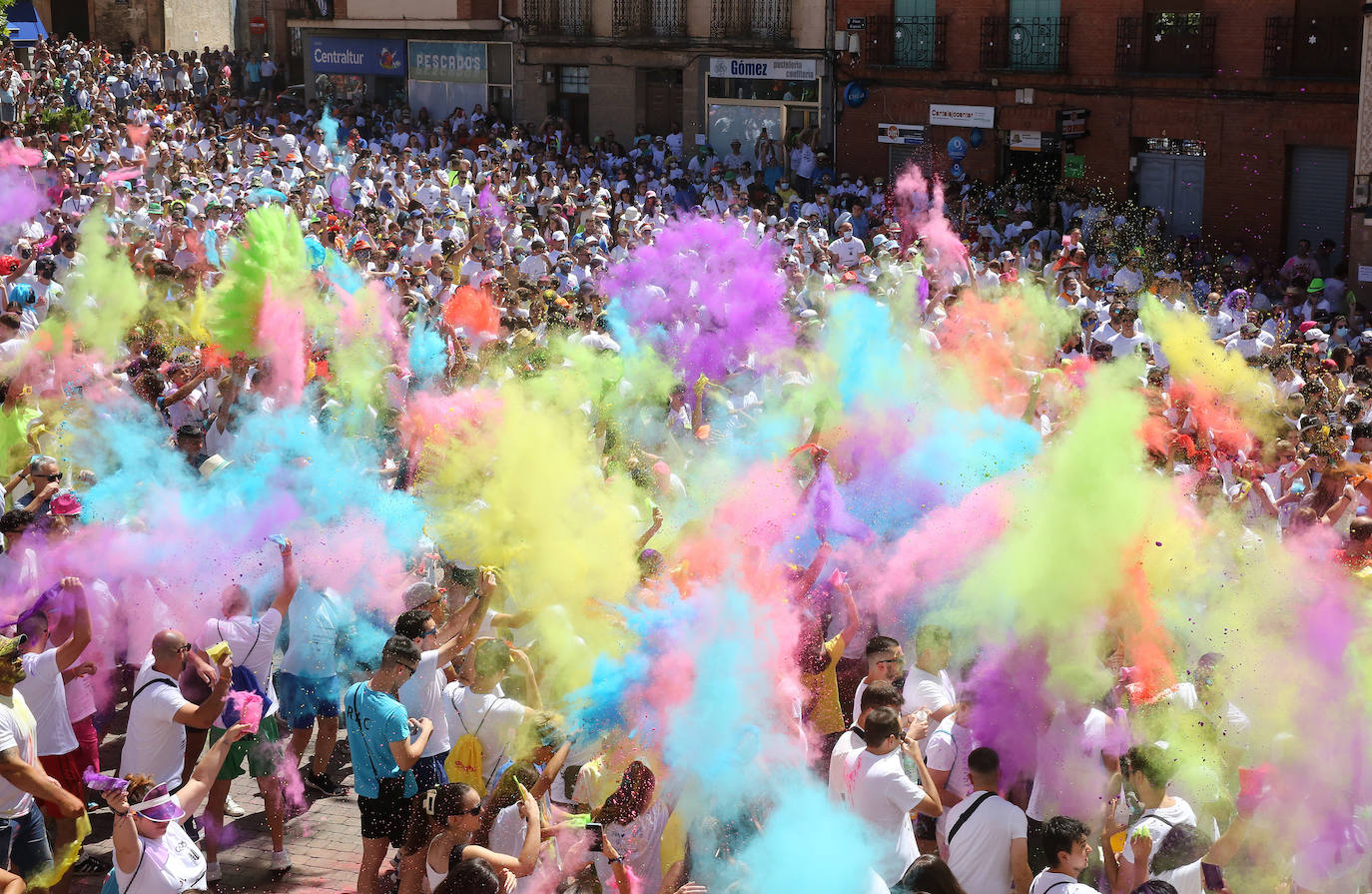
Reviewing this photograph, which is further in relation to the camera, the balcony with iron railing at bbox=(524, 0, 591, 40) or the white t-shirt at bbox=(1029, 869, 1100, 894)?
the balcony with iron railing at bbox=(524, 0, 591, 40)

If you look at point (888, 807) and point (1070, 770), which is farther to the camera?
point (1070, 770)

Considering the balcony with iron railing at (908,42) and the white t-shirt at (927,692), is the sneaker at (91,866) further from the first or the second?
the balcony with iron railing at (908,42)

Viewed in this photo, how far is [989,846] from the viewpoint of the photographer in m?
5.18

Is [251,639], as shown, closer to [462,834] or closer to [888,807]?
[462,834]

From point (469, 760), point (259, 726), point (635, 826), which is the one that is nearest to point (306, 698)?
point (259, 726)

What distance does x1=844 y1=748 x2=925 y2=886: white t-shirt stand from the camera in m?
5.22

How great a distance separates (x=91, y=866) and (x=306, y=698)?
116 cm

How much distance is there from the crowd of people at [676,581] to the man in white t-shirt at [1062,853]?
0.06ft

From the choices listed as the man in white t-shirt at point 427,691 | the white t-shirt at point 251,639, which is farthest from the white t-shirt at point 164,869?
Answer: the white t-shirt at point 251,639

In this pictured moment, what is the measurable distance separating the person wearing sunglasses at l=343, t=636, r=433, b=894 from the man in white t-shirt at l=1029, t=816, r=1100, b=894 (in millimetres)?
2300

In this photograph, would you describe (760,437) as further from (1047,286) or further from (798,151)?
(798,151)

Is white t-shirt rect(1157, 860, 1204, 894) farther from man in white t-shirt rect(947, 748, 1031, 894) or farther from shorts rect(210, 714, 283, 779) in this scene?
shorts rect(210, 714, 283, 779)

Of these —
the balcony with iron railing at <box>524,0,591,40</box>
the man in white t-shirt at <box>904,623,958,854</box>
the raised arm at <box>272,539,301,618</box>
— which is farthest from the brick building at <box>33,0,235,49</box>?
the man in white t-shirt at <box>904,623,958,854</box>

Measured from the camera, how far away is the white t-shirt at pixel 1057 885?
15.1 feet
